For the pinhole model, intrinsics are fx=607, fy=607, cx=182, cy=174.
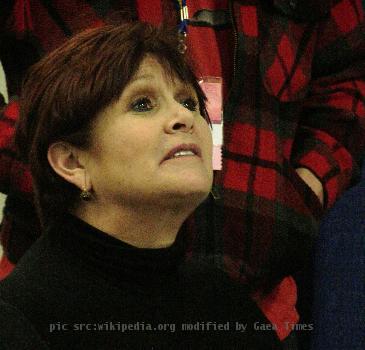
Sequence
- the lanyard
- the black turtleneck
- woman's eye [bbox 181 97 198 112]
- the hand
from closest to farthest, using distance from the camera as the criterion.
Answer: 1. the black turtleneck
2. woman's eye [bbox 181 97 198 112]
3. the lanyard
4. the hand

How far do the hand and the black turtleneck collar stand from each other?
0.46 meters

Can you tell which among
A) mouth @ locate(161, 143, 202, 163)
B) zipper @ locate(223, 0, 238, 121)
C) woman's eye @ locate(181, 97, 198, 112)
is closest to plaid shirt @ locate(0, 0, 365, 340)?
zipper @ locate(223, 0, 238, 121)

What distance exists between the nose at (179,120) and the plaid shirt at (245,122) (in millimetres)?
204

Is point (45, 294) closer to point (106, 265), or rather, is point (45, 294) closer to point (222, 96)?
point (106, 265)

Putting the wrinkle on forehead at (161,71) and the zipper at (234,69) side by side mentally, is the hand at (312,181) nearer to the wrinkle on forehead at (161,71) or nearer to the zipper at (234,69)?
the zipper at (234,69)

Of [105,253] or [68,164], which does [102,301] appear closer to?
[105,253]

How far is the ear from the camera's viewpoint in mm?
805

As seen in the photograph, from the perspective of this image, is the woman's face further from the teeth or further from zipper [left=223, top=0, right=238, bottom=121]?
zipper [left=223, top=0, right=238, bottom=121]

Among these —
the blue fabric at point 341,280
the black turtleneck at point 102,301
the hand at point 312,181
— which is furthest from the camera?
the blue fabric at point 341,280

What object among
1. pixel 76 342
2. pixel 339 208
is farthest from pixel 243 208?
pixel 339 208

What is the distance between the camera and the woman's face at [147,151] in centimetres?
76

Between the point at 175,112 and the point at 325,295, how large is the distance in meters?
0.91

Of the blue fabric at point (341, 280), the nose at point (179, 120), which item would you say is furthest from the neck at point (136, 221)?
the blue fabric at point (341, 280)

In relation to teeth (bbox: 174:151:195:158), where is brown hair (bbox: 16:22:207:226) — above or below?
above
